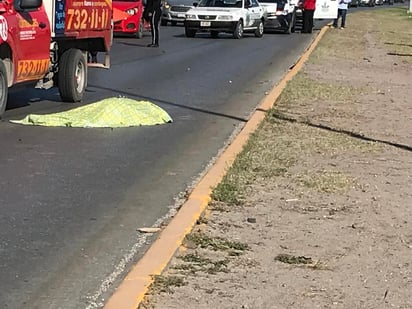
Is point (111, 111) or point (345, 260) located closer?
point (345, 260)

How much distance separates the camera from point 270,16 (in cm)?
3812

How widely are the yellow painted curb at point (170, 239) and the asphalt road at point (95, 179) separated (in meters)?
0.15

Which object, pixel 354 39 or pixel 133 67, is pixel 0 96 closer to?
pixel 133 67

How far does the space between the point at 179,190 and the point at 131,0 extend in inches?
936

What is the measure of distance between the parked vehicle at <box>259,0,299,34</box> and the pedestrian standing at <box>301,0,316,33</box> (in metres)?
0.48

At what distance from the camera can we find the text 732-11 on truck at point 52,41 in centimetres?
1188

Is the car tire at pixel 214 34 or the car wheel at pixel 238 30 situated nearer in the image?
the car wheel at pixel 238 30

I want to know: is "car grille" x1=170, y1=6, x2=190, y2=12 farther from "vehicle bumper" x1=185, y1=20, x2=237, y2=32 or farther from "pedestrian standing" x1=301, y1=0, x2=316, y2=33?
"vehicle bumper" x1=185, y1=20, x2=237, y2=32

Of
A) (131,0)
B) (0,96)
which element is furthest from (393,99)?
(131,0)

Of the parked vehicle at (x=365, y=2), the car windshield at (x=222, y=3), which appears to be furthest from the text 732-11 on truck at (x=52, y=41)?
the parked vehicle at (x=365, y=2)

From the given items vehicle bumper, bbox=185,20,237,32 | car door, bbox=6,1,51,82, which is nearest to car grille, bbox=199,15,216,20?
vehicle bumper, bbox=185,20,237,32

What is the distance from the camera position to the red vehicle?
3141 centimetres

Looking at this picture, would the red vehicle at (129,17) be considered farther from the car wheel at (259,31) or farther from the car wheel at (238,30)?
the car wheel at (259,31)

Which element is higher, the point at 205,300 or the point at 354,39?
the point at 205,300
